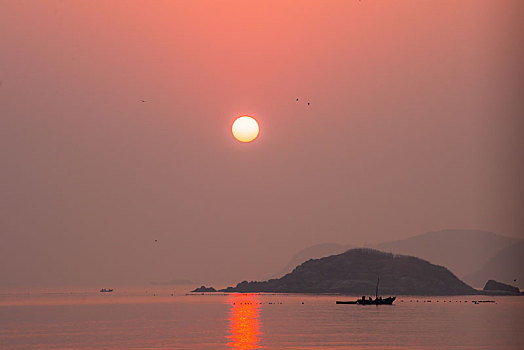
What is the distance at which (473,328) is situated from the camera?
15475 centimetres

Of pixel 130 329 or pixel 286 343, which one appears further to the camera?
pixel 130 329

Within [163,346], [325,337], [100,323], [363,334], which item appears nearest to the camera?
[163,346]

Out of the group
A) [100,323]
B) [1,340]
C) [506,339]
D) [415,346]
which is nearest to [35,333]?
[1,340]

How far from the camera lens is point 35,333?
144m

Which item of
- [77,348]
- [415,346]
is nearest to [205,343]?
[77,348]

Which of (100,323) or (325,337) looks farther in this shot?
(100,323)

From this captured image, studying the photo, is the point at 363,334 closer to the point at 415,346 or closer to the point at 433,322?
the point at 415,346

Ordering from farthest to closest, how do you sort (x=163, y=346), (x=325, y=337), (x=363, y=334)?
(x=363, y=334), (x=325, y=337), (x=163, y=346)

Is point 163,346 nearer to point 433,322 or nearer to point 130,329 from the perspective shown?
point 130,329

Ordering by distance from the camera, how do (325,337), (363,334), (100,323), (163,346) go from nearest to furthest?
(163,346)
(325,337)
(363,334)
(100,323)

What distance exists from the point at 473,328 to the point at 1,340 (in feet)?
269

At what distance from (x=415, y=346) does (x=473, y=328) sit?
45192 mm

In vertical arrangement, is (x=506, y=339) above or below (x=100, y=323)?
below

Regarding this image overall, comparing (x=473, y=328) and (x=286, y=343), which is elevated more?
(x=473, y=328)
